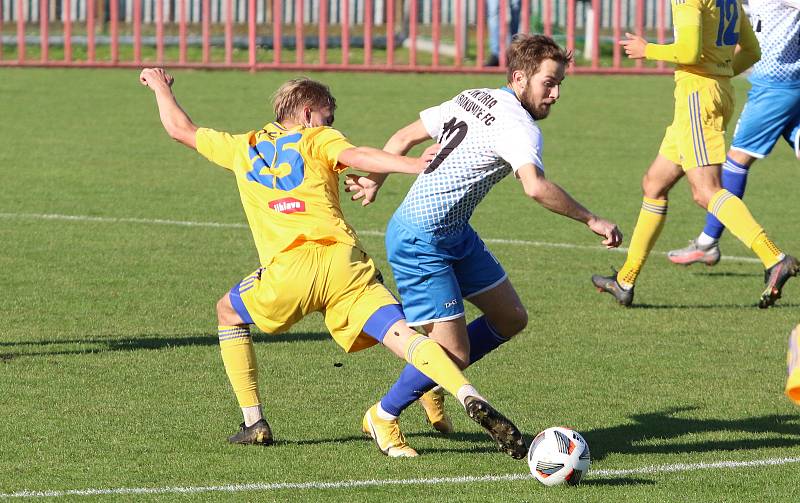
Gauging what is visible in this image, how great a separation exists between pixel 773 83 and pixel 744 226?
2.09 meters

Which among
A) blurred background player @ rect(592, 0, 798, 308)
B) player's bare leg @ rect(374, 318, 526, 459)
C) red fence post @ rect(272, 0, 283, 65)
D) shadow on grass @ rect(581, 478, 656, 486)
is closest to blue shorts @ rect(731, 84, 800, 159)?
blurred background player @ rect(592, 0, 798, 308)

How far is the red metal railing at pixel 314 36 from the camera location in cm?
2453

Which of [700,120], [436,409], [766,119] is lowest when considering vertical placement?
[436,409]

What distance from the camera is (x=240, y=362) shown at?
699cm

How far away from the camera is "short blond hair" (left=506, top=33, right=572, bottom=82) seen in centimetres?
677

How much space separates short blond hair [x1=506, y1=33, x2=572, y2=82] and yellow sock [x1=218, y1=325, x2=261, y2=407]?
167 cm

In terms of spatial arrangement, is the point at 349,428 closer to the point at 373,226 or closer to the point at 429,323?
the point at 429,323

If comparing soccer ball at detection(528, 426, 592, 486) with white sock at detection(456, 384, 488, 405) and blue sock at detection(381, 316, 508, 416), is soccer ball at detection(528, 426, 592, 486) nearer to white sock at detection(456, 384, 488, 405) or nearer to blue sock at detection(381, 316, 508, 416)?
white sock at detection(456, 384, 488, 405)

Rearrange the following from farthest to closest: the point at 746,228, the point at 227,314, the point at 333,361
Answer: the point at 746,228, the point at 333,361, the point at 227,314

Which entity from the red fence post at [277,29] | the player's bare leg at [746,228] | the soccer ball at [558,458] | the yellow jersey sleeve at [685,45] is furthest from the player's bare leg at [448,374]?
the red fence post at [277,29]

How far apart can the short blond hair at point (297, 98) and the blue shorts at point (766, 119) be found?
5.61m

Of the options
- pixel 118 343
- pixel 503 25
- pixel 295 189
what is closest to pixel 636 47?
pixel 118 343

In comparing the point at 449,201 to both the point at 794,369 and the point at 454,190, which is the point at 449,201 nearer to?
the point at 454,190

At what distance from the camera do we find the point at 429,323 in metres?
6.84
